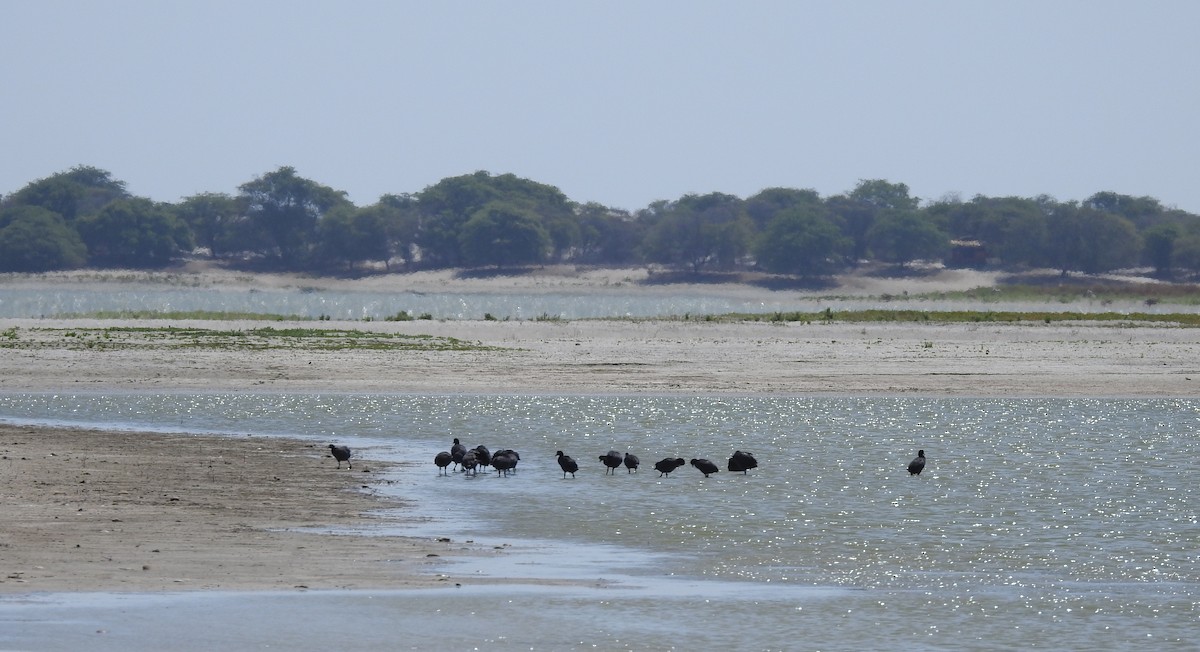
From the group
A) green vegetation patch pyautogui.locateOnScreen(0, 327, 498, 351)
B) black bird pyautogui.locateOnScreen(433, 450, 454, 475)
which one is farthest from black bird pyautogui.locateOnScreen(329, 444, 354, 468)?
green vegetation patch pyautogui.locateOnScreen(0, 327, 498, 351)

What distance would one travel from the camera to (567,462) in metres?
19.3

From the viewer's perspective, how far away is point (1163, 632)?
11.3 metres

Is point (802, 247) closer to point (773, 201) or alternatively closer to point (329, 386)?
point (773, 201)

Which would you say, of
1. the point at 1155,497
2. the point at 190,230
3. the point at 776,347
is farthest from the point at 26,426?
the point at 190,230

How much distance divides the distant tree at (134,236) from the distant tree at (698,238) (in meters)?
37.9

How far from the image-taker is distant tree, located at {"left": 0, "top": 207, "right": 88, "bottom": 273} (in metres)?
127

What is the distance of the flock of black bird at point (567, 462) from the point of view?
63.9 feet

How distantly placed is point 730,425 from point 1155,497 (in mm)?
8330

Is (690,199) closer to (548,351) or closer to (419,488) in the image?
(548,351)

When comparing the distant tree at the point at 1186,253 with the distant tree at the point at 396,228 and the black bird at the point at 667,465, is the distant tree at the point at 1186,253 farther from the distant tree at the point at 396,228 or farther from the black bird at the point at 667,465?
the black bird at the point at 667,465

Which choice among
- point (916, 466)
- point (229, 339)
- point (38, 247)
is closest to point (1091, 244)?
point (38, 247)

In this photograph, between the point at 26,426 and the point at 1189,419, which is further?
the point at 1189,419

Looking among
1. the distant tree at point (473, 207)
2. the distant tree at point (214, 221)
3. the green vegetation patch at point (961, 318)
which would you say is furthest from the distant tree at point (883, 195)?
the green vegetation patch at point (961, 318)

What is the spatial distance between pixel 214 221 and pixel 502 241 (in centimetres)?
2698
